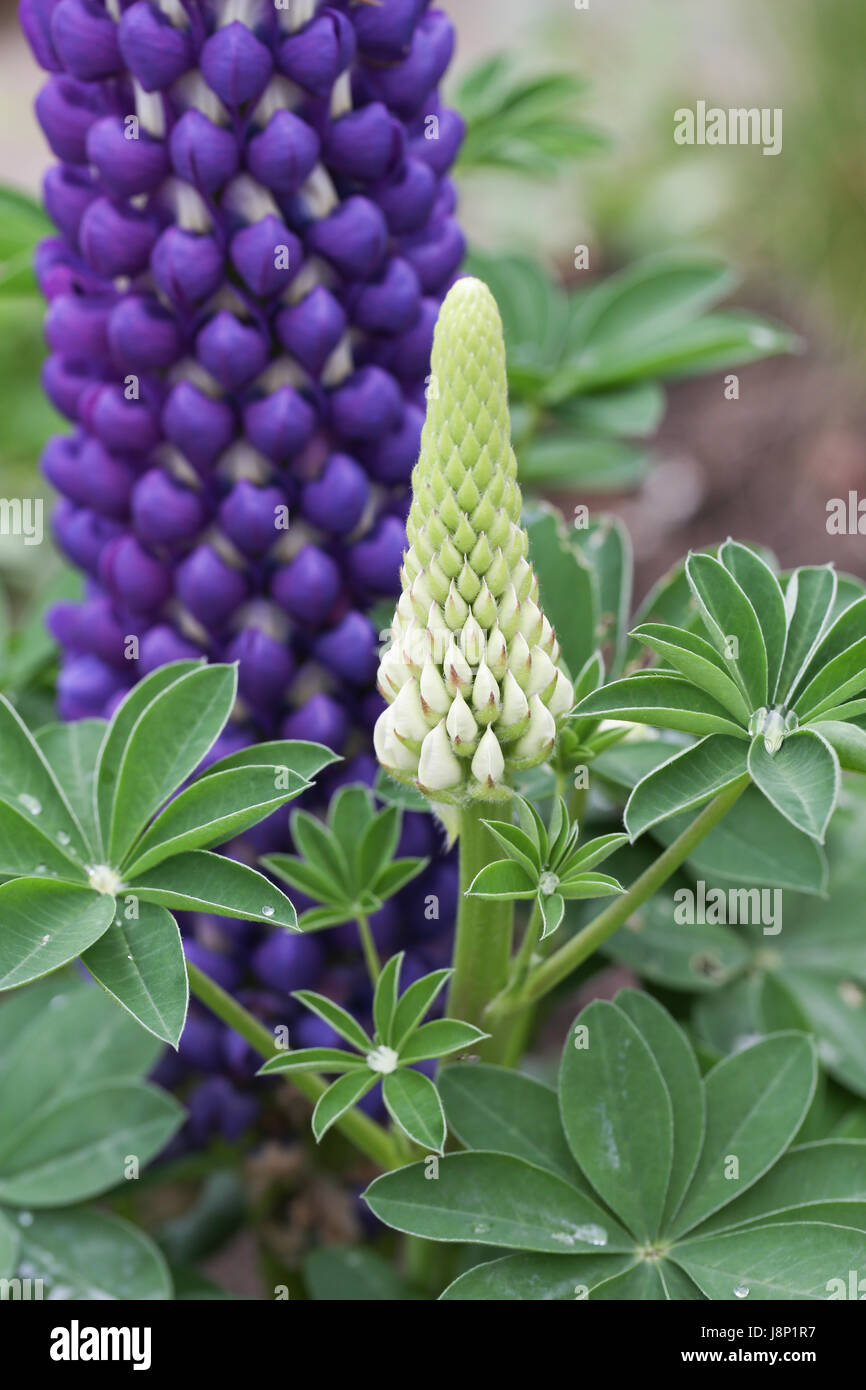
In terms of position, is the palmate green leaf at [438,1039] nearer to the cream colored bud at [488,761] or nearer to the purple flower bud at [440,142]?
the cream colored bud at [488,761]

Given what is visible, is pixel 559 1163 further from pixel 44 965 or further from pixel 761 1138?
pixel 44 965

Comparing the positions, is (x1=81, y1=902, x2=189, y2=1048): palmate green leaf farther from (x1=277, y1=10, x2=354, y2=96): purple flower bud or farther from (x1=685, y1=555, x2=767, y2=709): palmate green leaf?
(x1=277, y1=10, x2=354, y2=96): purple flower bud

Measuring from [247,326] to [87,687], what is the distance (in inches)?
13.7

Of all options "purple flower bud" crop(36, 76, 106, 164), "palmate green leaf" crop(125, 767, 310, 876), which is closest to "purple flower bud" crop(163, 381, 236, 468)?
"purple flower bud" crop(36, 76, 106, 164)

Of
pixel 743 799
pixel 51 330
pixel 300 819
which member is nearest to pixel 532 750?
pixel 300 819

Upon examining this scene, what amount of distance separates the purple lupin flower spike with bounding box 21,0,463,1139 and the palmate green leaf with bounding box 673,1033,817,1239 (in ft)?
1.08

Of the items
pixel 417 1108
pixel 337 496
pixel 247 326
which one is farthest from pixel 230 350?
pixel 417 1108

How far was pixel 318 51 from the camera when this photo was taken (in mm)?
966

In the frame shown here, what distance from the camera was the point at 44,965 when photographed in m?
0.77

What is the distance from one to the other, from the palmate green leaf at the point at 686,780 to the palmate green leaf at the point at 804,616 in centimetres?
9

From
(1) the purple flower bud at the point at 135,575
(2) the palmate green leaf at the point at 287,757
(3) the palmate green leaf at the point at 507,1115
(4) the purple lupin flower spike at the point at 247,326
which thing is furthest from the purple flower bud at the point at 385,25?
(3) the palmate green leaf at the point at 507,1115

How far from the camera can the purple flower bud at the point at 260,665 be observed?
110cm

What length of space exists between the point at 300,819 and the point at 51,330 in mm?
456

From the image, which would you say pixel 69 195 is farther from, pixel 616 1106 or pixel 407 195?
pixel 616 1106
